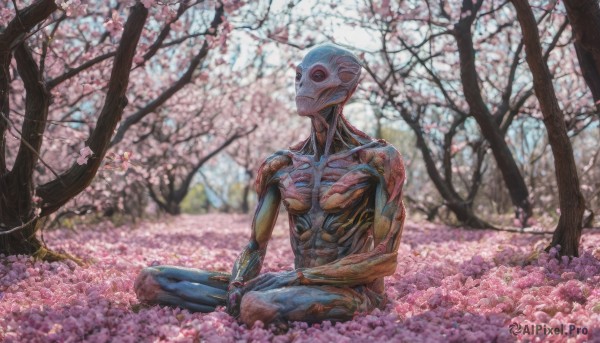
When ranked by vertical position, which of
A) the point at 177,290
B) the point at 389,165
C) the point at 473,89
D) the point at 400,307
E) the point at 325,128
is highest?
the point at 473,89

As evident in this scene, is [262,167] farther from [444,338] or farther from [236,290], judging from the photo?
[444,338]

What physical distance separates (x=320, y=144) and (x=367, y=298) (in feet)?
4.22

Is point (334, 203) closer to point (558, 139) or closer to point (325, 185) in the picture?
point (325, 185)

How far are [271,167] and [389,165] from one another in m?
1.03

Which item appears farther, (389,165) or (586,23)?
(586,23)

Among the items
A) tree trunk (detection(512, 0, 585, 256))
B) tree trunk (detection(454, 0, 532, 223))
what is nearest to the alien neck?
tree trunk (detection(512, 0, 585, 256))

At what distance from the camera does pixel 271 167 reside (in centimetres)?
522

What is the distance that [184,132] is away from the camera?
2208 cm

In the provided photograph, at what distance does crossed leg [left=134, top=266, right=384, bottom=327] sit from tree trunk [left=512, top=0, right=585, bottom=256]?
2.47 m

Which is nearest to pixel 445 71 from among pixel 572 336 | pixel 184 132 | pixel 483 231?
pixel 483 231

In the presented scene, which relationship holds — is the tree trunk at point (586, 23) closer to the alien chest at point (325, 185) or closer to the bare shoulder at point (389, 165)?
the bare shoulder at point (389, 165)

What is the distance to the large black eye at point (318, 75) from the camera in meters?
4.89

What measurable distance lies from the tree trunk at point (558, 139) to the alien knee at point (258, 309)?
11.1 ft

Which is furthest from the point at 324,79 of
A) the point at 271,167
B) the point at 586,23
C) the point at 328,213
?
the point at 586,23
